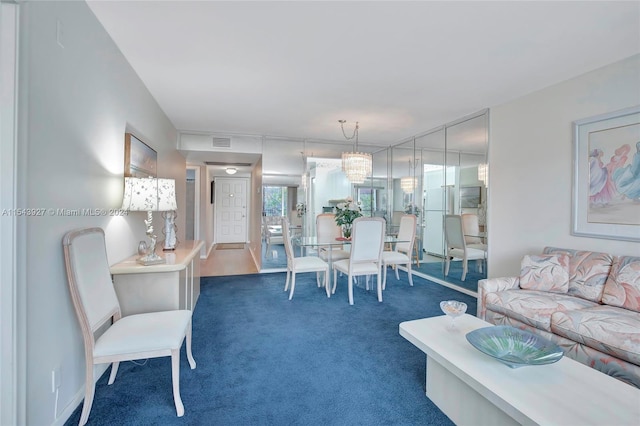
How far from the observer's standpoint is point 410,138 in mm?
5430

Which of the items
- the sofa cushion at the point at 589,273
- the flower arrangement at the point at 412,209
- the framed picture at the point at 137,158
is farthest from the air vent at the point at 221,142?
the sofa cushion at the point at 589,273

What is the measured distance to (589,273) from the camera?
2479 mm

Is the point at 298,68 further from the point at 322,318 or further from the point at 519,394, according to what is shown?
the point at 519,394

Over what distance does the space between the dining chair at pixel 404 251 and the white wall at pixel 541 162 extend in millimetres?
1132

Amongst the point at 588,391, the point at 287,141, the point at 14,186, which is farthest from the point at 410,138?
the point at 14,186

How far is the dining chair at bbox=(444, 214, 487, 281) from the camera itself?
4.03 m

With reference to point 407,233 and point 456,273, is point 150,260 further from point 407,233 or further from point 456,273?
point 456,273

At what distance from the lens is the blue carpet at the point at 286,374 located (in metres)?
1.70

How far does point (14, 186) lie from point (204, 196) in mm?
6193

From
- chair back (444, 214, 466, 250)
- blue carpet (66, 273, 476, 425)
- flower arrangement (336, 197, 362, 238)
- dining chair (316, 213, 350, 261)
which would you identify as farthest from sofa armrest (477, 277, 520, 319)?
dining chair (316, 213, 350, 261)

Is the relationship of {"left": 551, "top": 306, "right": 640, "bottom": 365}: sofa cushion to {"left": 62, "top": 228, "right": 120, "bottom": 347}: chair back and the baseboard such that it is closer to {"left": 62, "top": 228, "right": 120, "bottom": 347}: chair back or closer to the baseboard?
{"left": 62, "top": 228, "right": 120, "bottom": 347}: chair back

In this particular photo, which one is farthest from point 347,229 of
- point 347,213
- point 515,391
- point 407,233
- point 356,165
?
point 515,391

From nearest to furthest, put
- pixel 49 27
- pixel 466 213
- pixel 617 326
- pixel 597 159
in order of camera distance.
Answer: pixel 49 27 < pixel 617 326 < pixel 597 159 < pixel 466 213

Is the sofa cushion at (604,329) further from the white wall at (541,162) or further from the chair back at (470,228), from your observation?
the chair back at (470,228)
